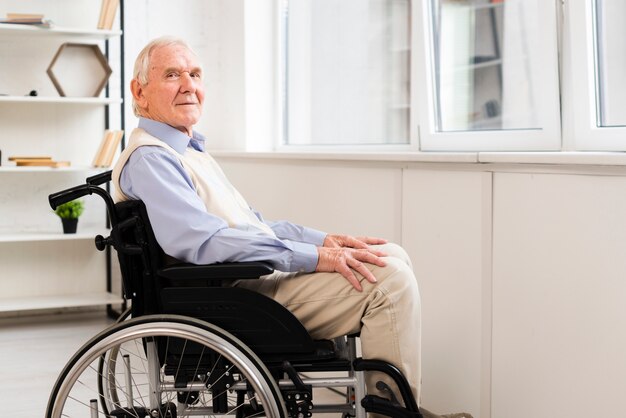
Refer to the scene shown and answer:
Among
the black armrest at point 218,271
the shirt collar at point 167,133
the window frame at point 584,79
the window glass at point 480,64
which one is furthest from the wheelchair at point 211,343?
the window glass at point 480,64

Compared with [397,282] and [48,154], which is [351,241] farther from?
[48,154]

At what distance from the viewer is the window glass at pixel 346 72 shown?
3477 mm

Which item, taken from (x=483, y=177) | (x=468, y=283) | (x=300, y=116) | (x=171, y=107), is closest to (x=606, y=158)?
(x=483, y=177)

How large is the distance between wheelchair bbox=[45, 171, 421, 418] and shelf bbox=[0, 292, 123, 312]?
8.57 ft

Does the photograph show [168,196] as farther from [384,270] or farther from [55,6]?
[55,6]

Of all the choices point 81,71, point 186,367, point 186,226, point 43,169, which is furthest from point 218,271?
point 81,71

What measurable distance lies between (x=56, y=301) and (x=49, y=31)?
1382mm

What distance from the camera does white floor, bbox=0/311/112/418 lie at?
3.12 metres

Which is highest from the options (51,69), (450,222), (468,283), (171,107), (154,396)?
(51,69)

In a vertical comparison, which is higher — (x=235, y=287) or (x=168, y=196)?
(x=168, y=196)

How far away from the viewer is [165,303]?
1893 millimetres

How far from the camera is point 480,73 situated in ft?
10.6

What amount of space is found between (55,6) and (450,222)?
293cm

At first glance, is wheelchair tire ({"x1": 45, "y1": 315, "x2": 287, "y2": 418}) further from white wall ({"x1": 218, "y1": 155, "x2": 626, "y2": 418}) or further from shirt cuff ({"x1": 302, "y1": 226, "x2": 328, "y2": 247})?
white wall ({"x1": 218, "y1": 155, "x2": 626, "y2": 418})
